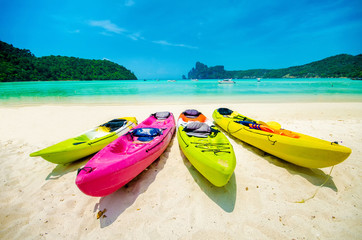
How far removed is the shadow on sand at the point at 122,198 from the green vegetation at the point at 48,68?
7827 cm

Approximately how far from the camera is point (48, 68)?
59.5 m

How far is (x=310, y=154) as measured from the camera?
2.96 m

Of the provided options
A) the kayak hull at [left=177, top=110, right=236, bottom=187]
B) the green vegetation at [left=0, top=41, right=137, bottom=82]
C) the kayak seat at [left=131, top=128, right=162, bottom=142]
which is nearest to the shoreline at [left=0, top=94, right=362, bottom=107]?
the kayak seat at [left=131, top=128, right=162, bottom=142]

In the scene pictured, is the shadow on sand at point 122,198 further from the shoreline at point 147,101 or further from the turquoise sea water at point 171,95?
the turquoise sea water at point 171,95

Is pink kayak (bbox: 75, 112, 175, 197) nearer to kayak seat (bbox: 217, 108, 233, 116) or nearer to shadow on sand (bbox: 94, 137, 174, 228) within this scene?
shadow on sand (bbox: 94, 137, 174, 228)

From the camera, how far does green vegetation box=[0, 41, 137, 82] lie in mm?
50122

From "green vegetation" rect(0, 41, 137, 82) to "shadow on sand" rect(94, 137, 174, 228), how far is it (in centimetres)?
7827

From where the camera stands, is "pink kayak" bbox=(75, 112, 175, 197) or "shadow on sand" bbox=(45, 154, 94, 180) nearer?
"pink kayak" bbox=(75, 112, 175, 197)

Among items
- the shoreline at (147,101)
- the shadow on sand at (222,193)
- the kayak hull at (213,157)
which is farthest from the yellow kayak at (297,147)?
the shoreline at (147,101)

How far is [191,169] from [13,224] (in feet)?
11.4

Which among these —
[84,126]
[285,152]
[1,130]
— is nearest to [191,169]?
[285,152]

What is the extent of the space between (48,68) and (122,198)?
279 ft

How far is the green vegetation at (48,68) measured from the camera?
5012 cm

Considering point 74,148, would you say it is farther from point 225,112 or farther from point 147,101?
point 147,101
